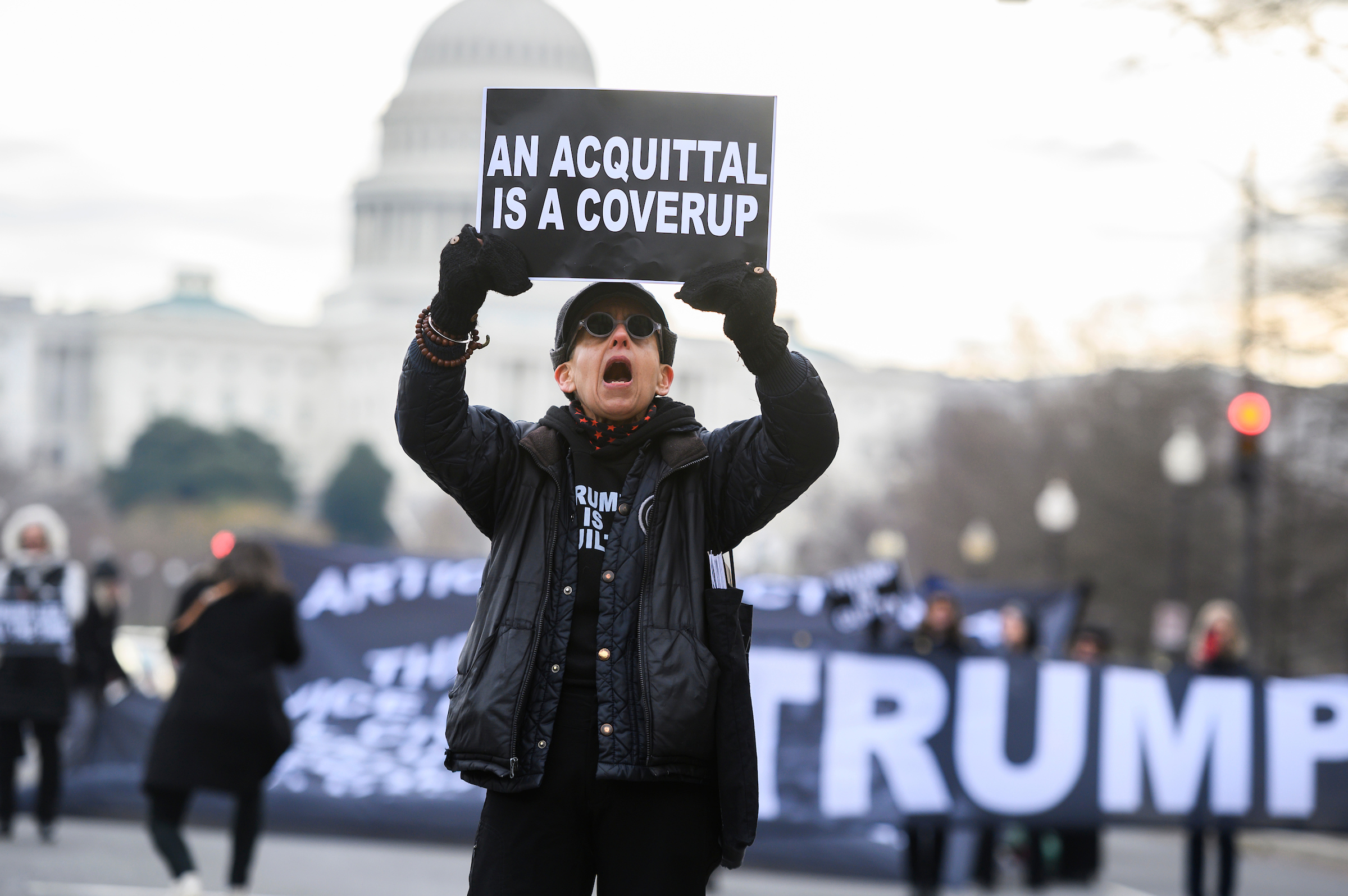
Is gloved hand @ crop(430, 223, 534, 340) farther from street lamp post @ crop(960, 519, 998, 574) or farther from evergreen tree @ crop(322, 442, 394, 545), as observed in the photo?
evergreen tree @ crop(322, 442, 394, 545)

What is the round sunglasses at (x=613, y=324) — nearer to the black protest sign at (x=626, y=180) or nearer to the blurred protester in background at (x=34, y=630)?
the black protest sign at (x=626, y=180)

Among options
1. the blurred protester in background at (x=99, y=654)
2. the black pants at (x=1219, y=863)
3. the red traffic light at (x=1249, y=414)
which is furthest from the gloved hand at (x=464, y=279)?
the red traffic light at (x=1249, y=414)

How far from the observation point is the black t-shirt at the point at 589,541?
350cm

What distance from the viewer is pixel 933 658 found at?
380 inches

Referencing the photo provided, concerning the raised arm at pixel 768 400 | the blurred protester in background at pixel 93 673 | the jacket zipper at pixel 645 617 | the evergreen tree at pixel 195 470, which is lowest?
the blurred protester in background at pixel 93 673

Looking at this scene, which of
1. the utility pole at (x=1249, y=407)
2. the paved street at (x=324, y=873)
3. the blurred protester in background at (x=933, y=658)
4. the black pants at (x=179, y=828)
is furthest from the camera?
the utility pole at (x=1249, y=407)

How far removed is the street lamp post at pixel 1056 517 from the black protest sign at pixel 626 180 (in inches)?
1167

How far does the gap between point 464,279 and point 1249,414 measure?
15.9 m

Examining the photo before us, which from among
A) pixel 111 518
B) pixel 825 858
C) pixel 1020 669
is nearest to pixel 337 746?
pixel 825 858

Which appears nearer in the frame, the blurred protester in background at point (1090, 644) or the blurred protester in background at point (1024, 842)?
the blurred protester in background at point (1024, 842)

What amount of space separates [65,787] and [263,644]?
13.2 ft

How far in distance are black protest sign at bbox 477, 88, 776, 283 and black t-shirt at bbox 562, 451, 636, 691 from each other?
399mm

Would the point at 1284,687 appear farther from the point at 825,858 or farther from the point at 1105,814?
the point at 825,858

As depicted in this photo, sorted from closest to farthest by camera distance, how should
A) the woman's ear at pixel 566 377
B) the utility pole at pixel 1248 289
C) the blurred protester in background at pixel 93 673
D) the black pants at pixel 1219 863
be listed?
the woman's ear at pixel 566 377, the black pants at pixel 1219 863, the blurred protester in background at pixel 93 673, the utility pole at pixel 1248 289
